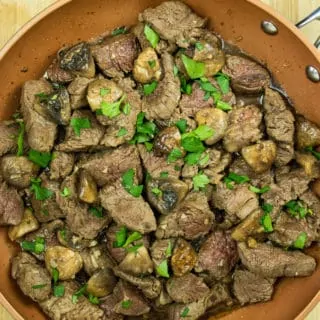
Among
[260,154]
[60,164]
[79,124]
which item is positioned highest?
[79,124]

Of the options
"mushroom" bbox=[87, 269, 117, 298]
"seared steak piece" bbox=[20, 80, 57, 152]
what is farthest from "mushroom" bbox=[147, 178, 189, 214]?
"seared steak piece" bbox=[20, 80, 57, 152]

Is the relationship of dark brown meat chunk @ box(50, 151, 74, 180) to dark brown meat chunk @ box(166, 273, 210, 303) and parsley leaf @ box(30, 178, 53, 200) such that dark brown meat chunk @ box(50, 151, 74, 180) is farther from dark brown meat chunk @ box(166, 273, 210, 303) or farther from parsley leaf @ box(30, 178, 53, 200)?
dark brown meat chunk @ box(166, 273, 210, 303)

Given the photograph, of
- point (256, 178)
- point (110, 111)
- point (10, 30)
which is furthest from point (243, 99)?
point (10, 30)

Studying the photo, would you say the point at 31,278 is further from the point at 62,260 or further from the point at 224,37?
the point at 224,37

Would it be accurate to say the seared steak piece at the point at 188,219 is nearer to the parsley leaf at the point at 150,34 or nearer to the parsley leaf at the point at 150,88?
the parsley leaf at the point at 150,88

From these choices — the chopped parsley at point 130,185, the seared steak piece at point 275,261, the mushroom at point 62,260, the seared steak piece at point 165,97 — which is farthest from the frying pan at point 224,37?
the chopped parsley at point 130,185

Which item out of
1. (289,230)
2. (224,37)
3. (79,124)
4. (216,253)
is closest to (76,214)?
(79,124)

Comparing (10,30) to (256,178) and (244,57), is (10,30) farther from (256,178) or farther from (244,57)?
(256,178)
